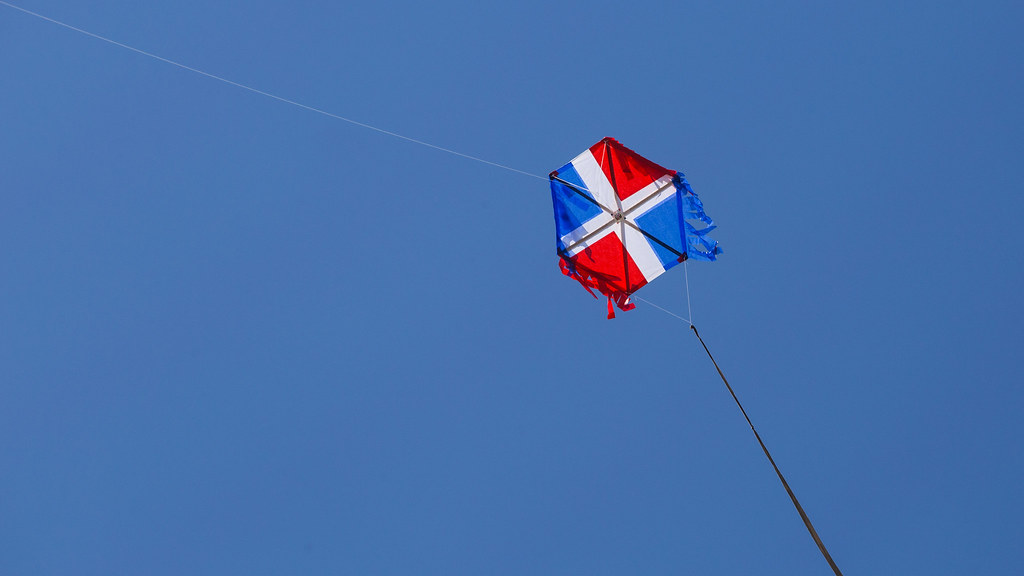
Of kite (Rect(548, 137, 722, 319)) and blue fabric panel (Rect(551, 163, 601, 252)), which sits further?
blue fabric panel (Rect(551, 163, 601, 252))

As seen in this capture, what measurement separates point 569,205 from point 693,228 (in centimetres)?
218

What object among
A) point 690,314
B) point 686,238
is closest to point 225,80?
point 686,238

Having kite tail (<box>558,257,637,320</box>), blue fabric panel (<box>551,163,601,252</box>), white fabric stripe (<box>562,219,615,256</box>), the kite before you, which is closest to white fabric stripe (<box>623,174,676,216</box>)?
the kite

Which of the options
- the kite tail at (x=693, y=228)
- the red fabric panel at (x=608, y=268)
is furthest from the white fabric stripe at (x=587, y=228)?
the kite tail at (x=693, y=228)

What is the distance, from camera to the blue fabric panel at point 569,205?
1239 centimetres

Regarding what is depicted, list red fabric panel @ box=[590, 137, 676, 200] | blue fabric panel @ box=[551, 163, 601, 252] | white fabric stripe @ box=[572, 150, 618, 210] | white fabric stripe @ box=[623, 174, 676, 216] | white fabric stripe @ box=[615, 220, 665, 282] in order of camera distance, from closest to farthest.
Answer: red fabric panel @ box=[590, 137, 676, 200] → white fabric stripe @ box=[623, 174, 676, 216] → white fabric stripe @ box=[572, 150, 618, 210] → blue fabric panel @ box=[551, 163, 601, 252] → white fabric stripe @ box=[615, 220, 665, 282]

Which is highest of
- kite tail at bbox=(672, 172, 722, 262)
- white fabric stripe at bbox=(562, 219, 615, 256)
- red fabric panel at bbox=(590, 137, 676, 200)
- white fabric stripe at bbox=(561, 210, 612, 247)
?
red fabric panel at bbox=(590, 137, 676, 200)

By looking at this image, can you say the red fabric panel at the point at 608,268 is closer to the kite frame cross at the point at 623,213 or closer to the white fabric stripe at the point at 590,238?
the white fabric stripe at the point at 590,238

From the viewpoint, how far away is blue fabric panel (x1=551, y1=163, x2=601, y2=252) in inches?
488

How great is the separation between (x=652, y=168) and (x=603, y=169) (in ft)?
2.72

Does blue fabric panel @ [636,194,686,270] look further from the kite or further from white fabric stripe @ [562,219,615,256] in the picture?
white fabric stripe @ [562,219,615,256]

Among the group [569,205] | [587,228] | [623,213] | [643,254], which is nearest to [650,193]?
[623,213]

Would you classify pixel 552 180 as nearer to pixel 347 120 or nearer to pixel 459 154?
pixel 459 154

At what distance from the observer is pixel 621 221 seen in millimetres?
12539
